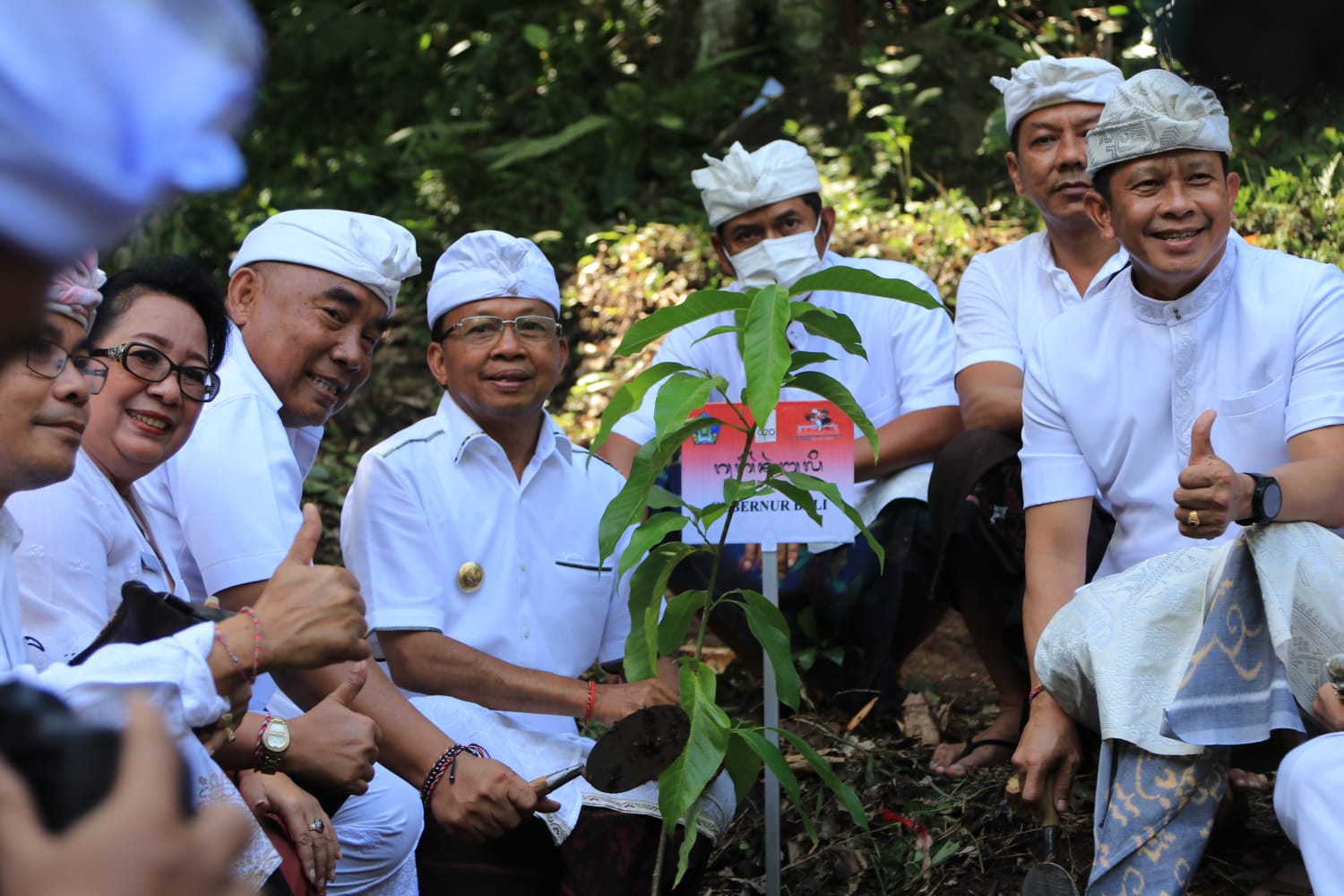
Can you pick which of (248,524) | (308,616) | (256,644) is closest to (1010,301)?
(248,524)

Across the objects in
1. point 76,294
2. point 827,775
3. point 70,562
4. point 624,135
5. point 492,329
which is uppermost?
point 624,135

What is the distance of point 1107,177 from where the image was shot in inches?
148

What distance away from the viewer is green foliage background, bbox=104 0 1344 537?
286 inches

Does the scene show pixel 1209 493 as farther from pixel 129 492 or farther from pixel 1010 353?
pixel 129 492

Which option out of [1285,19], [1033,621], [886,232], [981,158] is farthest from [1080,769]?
[981,158]

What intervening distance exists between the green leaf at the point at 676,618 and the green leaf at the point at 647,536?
18 cm

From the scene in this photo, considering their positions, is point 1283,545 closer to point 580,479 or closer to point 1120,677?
point 1120,677

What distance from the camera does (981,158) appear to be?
310 inches

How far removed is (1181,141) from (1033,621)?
4.28 feet

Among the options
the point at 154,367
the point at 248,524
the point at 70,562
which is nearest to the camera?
the point at 70,562

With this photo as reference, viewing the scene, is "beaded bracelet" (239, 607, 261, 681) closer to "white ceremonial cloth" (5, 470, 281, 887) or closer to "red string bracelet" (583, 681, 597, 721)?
"white ceremonial cloth" (5, 470, 281, 887)

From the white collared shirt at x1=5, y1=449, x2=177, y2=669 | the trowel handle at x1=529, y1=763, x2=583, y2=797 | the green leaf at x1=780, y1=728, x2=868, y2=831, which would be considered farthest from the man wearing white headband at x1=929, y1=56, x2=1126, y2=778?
the white collared shirt at x1=5, y1=449, x2=177, y2=669

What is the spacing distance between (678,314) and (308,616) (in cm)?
110

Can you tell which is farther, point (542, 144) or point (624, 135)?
point (624, 135)
